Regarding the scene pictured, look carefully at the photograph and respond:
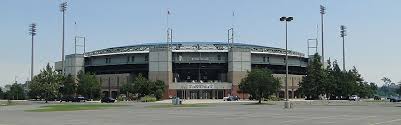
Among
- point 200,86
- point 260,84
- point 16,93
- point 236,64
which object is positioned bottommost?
point 16,93

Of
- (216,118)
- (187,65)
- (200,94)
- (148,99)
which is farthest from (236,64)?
(216,118)

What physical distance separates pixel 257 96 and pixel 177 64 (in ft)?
174

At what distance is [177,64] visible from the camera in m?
133

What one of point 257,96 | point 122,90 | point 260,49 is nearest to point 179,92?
point 122,90

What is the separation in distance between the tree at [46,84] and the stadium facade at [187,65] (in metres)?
28.2

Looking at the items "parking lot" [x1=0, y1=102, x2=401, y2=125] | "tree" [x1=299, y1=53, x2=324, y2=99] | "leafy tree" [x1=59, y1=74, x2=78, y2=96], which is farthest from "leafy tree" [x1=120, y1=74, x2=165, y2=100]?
"parking lot" [x1=0, y1=102, x2=401, y2=125]

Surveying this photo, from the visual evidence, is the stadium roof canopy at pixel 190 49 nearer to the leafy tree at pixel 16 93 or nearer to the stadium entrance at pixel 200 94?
the stadium entrance at pixel 200 94

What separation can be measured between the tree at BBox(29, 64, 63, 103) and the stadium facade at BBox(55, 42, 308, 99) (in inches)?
1108

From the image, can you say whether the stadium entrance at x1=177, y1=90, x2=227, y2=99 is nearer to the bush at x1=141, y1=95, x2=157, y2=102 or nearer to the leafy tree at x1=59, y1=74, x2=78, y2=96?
the bush at x1=141, y1=95, x2=157, y2=102

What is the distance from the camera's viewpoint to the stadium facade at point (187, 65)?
426 feet

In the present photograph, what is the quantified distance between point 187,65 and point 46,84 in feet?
132

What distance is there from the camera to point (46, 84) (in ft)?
344

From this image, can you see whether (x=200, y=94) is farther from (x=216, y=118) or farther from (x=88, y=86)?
(x=216, y=118)

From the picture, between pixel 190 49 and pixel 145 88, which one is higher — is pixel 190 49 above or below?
above
